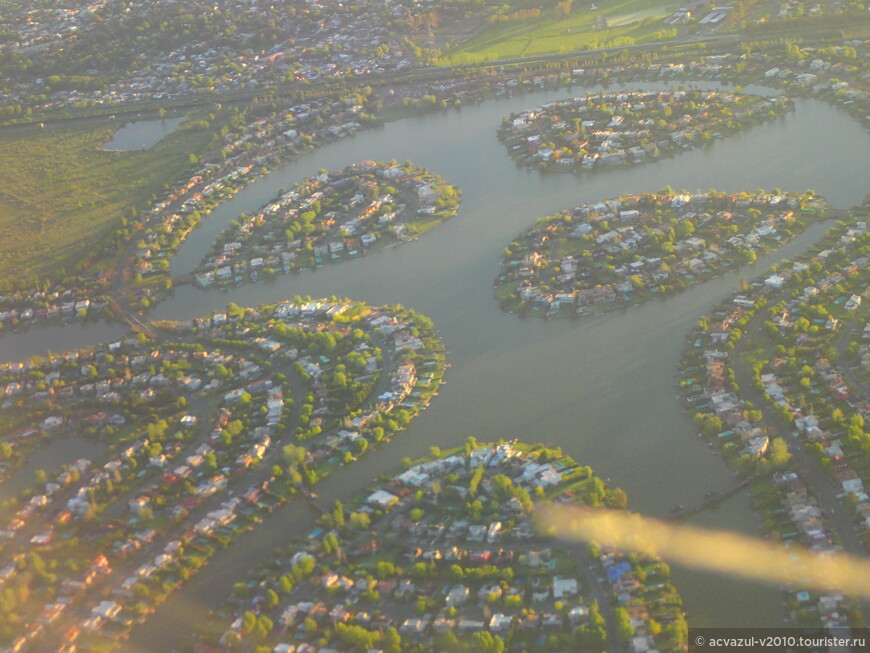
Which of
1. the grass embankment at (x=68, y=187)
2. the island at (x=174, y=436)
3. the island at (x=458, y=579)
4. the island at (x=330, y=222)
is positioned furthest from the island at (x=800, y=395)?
the grass embankment at (x=68, y=187)

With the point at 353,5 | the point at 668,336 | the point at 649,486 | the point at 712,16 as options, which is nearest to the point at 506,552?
the point at 649,486

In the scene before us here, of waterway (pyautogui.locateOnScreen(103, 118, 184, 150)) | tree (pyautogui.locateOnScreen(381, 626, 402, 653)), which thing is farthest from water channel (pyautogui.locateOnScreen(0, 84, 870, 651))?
waterway (pyautogui.locateOnScreen(103, 118, 184, 150))

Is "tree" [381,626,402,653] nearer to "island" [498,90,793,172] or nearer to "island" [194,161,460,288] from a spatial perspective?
"island" [194,161,460,288]

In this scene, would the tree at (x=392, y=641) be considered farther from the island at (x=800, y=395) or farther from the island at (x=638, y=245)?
the island at (x=638, y=245)

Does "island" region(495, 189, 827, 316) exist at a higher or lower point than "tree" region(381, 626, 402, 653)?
higher

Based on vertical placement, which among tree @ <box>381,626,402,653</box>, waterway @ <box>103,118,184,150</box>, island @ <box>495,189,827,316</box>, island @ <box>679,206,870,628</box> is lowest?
tree @ <box>381,626,402,653</box>

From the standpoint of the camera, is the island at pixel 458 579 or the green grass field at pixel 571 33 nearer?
the island at pixel 458 579
